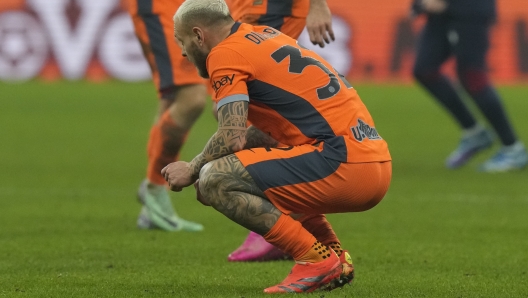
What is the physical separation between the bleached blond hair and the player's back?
99 millimetres

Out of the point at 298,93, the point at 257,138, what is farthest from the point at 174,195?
the point at 298,93

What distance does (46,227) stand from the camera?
657 centimetres

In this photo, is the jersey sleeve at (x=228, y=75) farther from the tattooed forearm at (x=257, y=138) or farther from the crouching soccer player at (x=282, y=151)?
the tattooed forearm at (x=257, y=138)

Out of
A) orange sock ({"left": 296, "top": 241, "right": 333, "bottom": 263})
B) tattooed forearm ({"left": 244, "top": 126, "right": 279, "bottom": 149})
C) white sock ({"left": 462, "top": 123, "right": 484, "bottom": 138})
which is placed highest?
tattooed forearm ({"left": 244, "top": 126, "right": 279, "bottom": 149})

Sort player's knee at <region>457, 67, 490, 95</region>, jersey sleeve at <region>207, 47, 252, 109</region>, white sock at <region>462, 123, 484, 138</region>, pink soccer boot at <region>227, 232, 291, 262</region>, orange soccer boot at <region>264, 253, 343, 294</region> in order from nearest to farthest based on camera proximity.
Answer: jersey sleeve at <region>207, 47, 252, 109</region>, orange soccer boot at <region>264, 253, 343, 294</region>, pink soccer boot at <region>227, 232, 291, 262</region>, player's knee at <region>457, 67, 490, 95</region>, white sock at <region>462, 123, 484, 138</region>

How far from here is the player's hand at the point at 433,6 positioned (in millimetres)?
9711

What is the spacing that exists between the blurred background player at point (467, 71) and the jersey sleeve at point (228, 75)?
5678 mm

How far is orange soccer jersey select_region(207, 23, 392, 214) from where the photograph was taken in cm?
435

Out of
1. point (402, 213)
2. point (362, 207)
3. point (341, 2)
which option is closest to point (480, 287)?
point (362, 207)

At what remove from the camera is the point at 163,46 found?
6.46m

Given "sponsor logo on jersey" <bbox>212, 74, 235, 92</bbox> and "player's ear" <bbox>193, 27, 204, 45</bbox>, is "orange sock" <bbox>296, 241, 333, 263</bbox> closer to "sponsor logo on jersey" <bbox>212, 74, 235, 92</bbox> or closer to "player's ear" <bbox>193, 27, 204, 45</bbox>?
"sponsor logo on jersey" <bbox>212, 74, 235, 92</bbox>

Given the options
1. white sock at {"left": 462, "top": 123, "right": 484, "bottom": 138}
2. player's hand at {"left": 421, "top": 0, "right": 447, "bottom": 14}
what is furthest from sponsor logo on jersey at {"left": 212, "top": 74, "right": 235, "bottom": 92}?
white sock at {"left": 462, "top": 123, "right": 484, "bottom": 138}

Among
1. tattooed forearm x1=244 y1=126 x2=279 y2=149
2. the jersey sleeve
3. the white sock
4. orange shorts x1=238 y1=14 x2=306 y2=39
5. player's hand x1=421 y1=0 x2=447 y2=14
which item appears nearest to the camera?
the jersey sleeve

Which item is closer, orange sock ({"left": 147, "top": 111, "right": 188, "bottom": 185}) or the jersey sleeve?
the jersey sleeve
